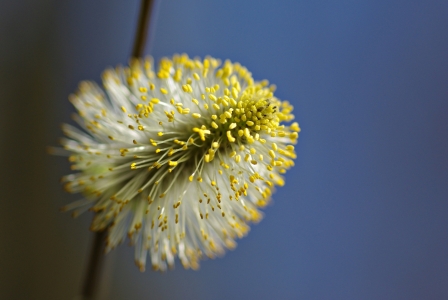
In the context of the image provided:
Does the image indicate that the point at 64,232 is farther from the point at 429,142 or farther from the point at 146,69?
the point at 429,142

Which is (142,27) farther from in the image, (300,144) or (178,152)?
(300,144)

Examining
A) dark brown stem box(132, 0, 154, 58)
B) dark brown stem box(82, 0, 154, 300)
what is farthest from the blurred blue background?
dark brown stem box(132, 0, 154, 58)

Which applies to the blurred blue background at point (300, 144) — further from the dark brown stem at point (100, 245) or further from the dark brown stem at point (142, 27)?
the dark brown stem at point (142, 27)

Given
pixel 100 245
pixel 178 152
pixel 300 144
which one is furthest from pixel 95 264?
pixel 300 144

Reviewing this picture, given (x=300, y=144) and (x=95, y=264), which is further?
(x=300, y=144)

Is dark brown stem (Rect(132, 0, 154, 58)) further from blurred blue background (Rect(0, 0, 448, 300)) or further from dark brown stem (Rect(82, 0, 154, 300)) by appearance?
blurred blue background (Rect(0, 0, 448, 300))

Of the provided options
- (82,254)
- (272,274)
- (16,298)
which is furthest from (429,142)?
(16,298)
